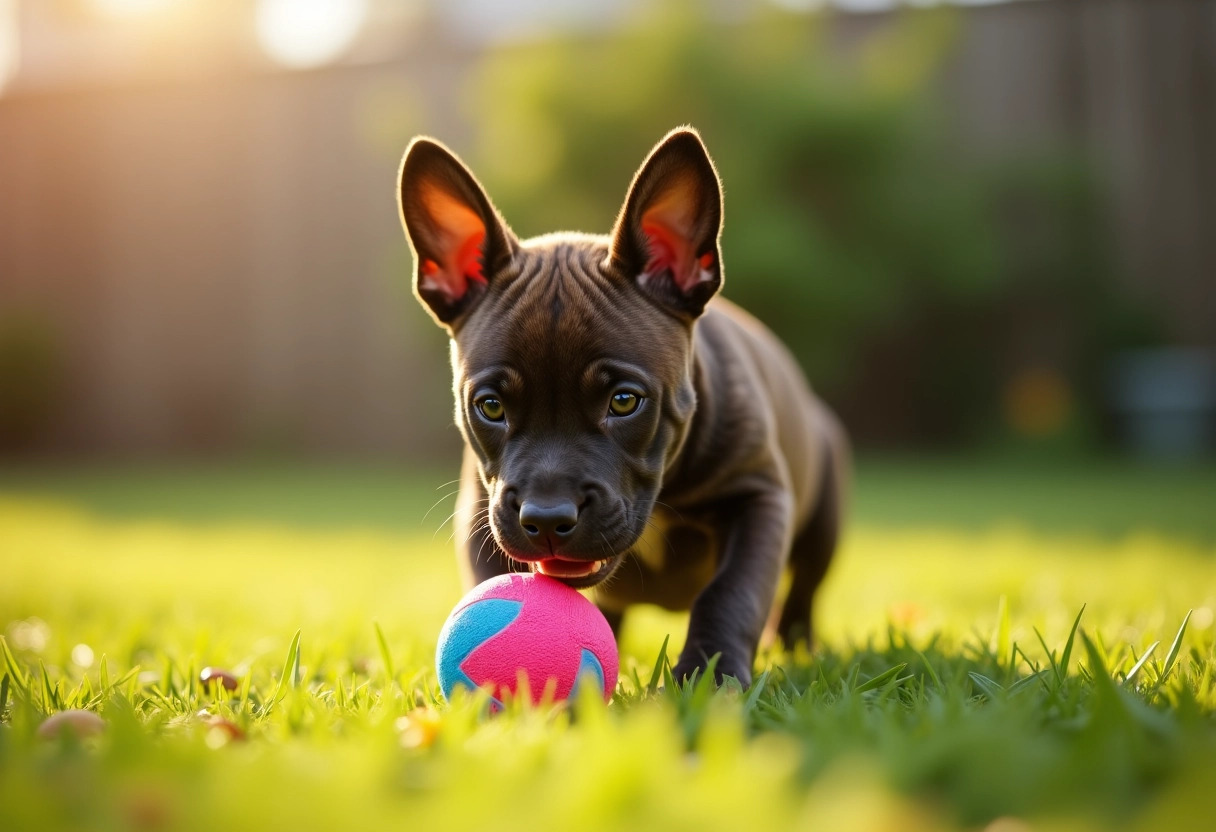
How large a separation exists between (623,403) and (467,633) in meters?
0.75

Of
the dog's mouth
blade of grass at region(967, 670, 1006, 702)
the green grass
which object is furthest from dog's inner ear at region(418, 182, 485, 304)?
blade of grass at region(967, 670, 1006, 702)

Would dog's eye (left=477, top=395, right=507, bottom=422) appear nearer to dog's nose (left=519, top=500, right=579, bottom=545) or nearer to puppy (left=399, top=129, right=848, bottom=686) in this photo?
puppy (left=399, top=129, right=848, bottom=686)

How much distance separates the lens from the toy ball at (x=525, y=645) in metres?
2.40

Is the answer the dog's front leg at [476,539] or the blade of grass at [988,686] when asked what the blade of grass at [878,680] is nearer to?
the blade of grass at [988,686]

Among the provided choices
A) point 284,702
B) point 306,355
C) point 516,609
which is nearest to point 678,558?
point 516,609

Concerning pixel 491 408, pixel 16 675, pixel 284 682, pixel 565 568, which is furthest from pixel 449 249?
pixel 16 675

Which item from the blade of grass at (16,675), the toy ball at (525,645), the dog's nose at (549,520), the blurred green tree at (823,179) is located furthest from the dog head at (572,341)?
the blurred green tree at (823,179)

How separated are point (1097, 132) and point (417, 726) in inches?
618

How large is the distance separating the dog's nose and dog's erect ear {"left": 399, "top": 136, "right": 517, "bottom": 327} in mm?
935

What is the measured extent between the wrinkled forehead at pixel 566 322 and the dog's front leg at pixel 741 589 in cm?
50

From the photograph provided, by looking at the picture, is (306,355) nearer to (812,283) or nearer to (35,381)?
(35,381)

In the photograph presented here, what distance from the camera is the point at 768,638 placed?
13.9ft

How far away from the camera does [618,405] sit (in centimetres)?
285

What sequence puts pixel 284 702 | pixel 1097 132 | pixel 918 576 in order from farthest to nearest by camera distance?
pixel 1097 132, pixel 918 576, pixel 284 702
